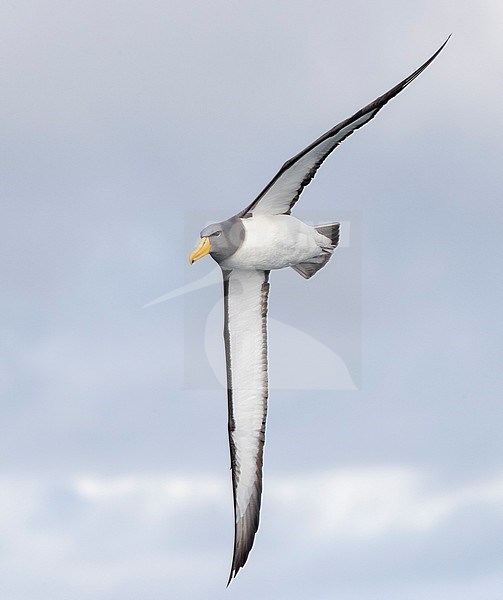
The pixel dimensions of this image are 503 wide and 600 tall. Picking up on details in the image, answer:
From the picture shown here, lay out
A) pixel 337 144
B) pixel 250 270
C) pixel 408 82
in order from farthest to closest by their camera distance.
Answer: pixel 250 270 < pixel 337 144 < pixel 408 82

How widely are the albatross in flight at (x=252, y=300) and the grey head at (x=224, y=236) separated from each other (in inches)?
0.7

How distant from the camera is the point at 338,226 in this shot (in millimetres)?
19031

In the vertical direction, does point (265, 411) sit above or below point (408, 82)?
below

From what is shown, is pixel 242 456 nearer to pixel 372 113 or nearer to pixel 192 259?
pixel 192 259

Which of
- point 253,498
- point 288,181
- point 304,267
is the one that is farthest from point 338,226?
point 253,498

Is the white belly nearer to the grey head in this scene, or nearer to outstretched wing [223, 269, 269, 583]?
the grey head

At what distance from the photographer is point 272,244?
679 inches

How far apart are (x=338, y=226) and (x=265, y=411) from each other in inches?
146

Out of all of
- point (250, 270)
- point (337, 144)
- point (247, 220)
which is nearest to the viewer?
point (337, 144)

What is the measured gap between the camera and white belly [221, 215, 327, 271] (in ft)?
56.3

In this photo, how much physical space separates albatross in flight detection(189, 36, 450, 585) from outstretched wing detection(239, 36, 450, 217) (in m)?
0.02

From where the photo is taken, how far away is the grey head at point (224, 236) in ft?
55.3

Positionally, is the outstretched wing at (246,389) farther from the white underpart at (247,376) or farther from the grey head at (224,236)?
the grey head at (224,236)

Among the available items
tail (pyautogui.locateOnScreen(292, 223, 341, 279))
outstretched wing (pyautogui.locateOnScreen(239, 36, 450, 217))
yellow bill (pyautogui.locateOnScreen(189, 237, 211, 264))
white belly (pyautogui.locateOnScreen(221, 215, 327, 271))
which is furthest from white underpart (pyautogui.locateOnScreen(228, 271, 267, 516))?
yellow bill (pyautogui.locateOnScreen(189, 237, 211, 264))
